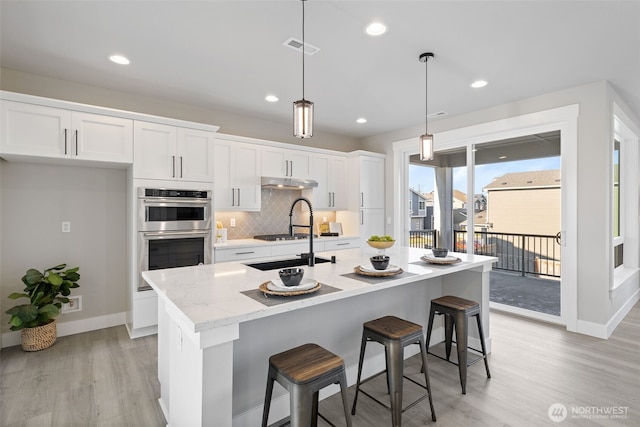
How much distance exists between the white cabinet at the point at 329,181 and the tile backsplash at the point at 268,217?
0.31 metres

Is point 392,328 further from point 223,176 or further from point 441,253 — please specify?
point 223,176

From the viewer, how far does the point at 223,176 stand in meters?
4.23

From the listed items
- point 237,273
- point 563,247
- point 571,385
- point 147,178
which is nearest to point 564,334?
point 563,247

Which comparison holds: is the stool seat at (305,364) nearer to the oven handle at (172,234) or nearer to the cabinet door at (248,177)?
the oven handle at (172,234)

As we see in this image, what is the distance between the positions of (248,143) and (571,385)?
14.0ft

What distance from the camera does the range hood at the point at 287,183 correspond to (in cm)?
452

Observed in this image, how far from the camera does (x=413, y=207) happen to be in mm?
5582

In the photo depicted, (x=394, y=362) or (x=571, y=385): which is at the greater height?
(x=394, y=362)

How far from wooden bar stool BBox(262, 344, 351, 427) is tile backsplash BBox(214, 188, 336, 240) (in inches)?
125

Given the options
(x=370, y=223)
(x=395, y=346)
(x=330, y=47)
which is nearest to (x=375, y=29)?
(x=330, y=47)

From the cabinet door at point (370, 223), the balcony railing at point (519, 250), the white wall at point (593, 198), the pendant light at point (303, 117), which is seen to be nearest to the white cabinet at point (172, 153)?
the pendant light at point (303, 117)

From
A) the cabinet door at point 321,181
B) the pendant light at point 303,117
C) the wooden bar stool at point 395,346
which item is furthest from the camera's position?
the cabinet door at point 321,181

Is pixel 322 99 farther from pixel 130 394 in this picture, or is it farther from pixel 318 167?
pixel 130 394

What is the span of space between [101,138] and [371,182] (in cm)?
396
